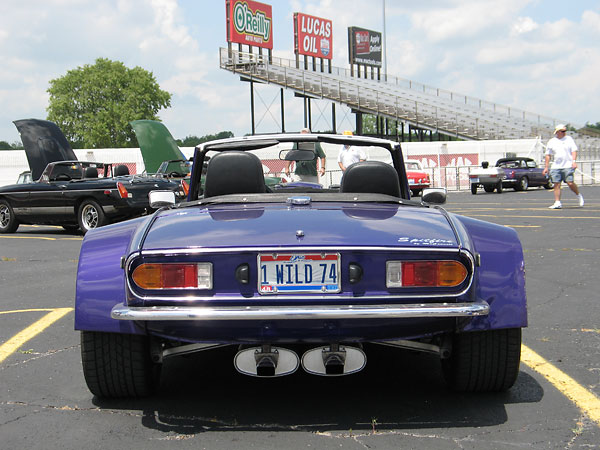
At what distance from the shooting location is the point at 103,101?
7681 centimetres

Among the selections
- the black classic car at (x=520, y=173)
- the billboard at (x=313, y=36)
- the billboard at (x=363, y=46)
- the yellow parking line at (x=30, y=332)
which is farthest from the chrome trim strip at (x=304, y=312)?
the billboard at (x=363, y=46)

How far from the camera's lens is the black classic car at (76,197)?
1398 cm

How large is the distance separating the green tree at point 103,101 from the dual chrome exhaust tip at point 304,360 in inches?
2914

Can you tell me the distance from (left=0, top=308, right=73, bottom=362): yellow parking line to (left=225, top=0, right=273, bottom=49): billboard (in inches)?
2156

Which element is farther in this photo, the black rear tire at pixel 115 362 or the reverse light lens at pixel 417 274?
the black rear tire at pixel 115 362

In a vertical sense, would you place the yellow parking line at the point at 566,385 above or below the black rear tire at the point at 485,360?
below

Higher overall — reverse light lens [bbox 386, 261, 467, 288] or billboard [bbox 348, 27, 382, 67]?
billboard [bbox 348, 27, 382, 67]

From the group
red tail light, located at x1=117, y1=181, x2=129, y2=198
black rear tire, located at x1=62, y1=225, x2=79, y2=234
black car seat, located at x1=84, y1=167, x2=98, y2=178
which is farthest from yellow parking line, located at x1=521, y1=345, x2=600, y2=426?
black rear tire, located at x1=62, y1=225, x2=79, y2=234

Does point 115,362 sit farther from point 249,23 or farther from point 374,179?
point 249,23

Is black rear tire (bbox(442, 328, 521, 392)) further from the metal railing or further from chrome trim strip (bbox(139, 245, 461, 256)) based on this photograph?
the metal railing

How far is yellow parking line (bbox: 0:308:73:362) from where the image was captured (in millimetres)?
5047

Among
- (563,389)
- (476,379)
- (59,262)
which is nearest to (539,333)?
(563,389)

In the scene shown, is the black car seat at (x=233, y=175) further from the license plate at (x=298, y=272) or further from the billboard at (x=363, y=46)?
the billboard at (x=363, y=46)

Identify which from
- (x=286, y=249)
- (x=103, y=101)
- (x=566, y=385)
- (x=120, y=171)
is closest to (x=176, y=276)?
(x=286, y=249)
